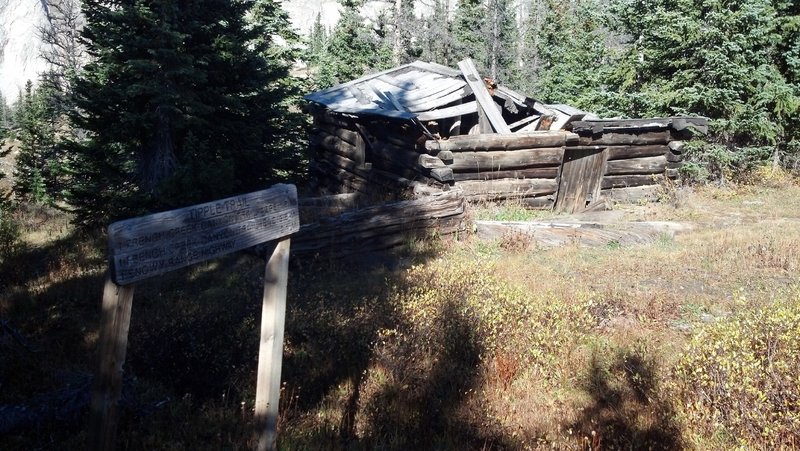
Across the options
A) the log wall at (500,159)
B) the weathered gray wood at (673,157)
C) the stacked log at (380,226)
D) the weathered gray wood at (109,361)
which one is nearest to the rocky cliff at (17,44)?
the log wall at (500,159)

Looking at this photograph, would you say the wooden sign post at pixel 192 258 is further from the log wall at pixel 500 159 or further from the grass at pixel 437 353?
the log wall at pixel 500 159

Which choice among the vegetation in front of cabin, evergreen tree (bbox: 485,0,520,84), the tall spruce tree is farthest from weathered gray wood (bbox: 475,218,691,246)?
evergreen tree (bbox: 485,0,520,84)

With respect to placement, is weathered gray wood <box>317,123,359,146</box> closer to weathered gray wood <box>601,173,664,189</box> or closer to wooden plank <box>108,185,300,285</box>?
weathered gray wood <box>601,173,664,189</box>

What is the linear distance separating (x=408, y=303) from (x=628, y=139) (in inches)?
429

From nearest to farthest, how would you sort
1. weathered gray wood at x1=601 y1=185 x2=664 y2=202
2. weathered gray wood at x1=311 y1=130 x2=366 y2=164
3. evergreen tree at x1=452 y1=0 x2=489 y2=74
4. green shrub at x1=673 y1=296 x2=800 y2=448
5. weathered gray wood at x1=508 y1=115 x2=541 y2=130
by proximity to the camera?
green shrub at x1=673 y1=296 x2=800 y2=448 < weathered gray wood at x1=508 y1=115 x2=541 y2=130 < weathered gray wood at x1=311 y1=130 x2=366 y2=164 < weathered gray wood at x1=601 y1=185 x2=664 y2=202 < evergreen tree at x1=452 y1=0 x2=489 y2=74

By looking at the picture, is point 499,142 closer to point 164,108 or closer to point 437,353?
point 164,108

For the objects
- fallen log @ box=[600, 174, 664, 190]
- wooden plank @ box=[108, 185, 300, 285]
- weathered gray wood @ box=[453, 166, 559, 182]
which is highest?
wooden plank @ box=[108, 185, 300, 285]

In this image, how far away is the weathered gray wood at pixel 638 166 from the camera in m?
14.9

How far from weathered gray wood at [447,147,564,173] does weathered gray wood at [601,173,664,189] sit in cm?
227

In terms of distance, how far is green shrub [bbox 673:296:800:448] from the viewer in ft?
13.4

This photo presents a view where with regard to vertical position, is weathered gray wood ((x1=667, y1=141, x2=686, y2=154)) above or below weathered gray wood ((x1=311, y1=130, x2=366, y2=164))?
above

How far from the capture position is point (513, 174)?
43.4 feet

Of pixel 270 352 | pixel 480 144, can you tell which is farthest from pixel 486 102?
pixel 270 352

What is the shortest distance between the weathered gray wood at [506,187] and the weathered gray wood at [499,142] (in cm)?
76
